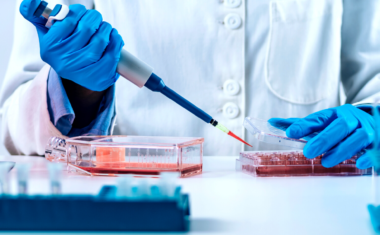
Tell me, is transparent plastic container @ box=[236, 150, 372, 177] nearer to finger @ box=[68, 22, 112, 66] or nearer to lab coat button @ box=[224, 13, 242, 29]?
finger @ box=[68, 22, 112, 66]

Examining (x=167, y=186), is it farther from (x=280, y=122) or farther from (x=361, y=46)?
(x=361, y=46)

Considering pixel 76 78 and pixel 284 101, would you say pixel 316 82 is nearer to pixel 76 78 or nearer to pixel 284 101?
pixel 284 101

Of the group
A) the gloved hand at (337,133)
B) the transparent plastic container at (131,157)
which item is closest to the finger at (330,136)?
the gloved hand at (337,133)

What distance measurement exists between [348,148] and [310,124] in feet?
0.26

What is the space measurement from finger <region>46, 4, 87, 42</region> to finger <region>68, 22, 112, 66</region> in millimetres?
38

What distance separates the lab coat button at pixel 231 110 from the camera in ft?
3.07

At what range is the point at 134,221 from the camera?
280mm

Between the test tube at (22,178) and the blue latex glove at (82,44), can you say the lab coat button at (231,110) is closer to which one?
the blue latex glove at (82,44)

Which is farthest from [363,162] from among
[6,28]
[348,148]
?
[6,28]

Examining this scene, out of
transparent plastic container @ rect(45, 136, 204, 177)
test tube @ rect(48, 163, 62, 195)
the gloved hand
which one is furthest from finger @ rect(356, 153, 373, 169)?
test tube @ rect(48, 163, 62, 195)

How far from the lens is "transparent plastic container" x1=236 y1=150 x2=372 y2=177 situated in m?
0.56

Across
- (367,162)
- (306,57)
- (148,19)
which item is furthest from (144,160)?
(306,57)

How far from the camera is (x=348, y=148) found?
57 centimetres

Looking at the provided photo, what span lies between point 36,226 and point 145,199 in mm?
102
